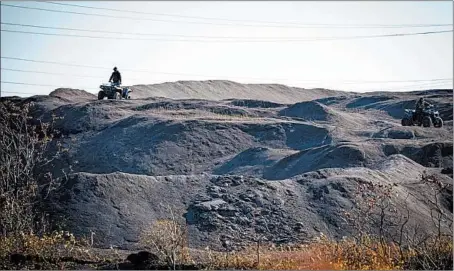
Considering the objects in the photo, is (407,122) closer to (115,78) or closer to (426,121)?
(426,121)

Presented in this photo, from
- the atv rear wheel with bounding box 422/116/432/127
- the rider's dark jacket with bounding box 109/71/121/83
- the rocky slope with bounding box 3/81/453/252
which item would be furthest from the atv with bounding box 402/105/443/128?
the rider's dark jacket with bounding box 109/71/121/83

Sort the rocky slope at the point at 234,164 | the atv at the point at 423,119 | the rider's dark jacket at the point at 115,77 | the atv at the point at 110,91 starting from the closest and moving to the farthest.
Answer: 1. the rocky slope at the point at 234,164
2. the atv at the point at 423,119
3. the rider's dark jacket at the point at 115,77
4. the atv at the point at 110,91

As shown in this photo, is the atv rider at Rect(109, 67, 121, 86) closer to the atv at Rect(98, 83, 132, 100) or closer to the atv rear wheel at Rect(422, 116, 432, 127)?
the atv at Rect(98, 83, 132, 100)

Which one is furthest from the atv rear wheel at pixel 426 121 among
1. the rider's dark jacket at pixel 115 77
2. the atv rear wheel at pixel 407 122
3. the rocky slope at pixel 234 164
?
the rider's dark jacket at pixel 115 77

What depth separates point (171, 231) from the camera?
1098 cm

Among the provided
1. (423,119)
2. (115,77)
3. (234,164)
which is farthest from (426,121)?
(115,77)

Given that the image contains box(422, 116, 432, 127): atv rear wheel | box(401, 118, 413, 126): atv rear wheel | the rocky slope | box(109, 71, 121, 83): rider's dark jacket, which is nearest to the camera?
the rocky slope

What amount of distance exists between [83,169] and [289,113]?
14897mm

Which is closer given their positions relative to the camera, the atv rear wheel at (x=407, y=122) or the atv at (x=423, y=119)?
the atv at (x=423, y=119)

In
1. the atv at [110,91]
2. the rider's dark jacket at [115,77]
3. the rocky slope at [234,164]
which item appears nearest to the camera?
the rocky slope at [234,164]

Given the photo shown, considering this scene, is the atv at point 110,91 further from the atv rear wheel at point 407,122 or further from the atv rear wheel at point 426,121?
the atv rear wheel at point 426,121

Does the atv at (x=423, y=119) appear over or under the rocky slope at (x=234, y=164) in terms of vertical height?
over

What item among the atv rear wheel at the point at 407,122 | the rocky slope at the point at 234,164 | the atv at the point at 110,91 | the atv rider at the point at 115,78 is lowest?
the rocky slope at the point at 234,164

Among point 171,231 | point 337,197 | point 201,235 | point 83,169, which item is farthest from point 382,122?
point 171,231
